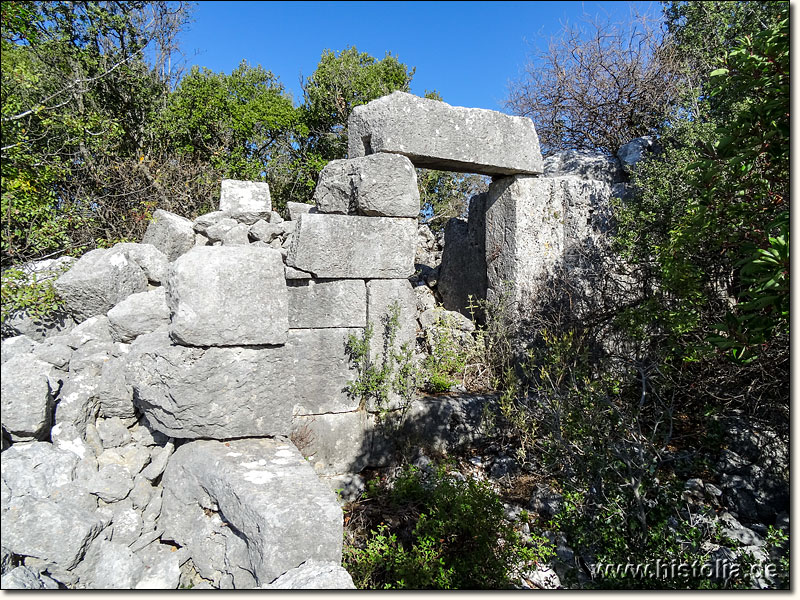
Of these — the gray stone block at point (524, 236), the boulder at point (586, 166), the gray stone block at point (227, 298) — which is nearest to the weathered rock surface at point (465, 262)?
the gray stone block at point (524, 236)

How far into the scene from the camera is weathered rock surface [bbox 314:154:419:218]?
14.5ft

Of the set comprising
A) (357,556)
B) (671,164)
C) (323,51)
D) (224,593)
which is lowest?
Answer: (357,556)

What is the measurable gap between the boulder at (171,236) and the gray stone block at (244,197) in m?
0.39

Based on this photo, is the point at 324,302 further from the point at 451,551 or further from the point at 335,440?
the point at 451,551

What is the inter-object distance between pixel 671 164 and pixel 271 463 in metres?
4.51

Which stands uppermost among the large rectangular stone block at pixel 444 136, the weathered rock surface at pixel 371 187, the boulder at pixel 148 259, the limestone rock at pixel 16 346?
the large rectangular stone block at pixel 444 136

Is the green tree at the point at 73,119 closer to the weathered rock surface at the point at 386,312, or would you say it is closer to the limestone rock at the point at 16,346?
the limestone rock at the point at 16,346

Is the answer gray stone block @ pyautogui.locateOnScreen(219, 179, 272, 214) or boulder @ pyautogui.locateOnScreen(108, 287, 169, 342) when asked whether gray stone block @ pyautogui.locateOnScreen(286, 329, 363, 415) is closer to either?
boulder @ pyautogui.locateOnScreen(108, 287, 169, 342)

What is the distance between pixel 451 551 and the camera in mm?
3250

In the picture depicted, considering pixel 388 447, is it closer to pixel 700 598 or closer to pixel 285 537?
pixel 285 537

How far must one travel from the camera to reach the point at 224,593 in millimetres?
2334

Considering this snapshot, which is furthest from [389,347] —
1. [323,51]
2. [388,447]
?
[323,51]

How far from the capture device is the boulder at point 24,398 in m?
2.82

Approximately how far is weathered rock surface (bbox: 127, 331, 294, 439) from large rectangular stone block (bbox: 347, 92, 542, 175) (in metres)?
2.17
